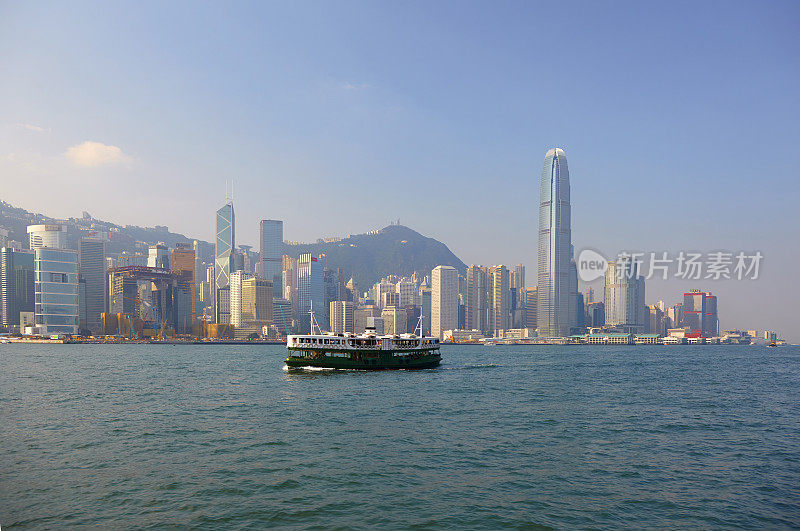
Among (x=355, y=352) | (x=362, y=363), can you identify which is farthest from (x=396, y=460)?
(x=362, y=363)

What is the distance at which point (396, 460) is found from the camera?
32562mm

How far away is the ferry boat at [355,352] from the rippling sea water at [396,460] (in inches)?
984

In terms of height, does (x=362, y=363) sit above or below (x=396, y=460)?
below

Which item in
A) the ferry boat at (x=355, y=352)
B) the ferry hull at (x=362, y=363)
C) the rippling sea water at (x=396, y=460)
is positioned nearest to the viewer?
the rippling sea water at (x=396, y=460)

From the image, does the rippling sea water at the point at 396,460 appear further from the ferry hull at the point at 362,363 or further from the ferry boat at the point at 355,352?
the ferry boat at the point at 355,352

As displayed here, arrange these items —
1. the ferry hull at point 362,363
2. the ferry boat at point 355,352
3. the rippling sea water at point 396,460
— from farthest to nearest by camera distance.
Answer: the ferry boat at point 355,352 < the ferry hull at point 362,363 < the rippling sea water at point 396,460

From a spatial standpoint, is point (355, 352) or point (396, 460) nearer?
point (396, 460)

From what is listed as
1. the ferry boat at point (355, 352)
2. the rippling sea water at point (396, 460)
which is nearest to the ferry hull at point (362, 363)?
the ferry boat at point (355, 352)

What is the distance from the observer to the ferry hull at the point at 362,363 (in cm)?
8875

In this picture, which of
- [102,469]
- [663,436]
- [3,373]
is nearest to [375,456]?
[102,469]

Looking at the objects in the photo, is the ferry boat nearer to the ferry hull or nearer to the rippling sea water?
the ferry hull

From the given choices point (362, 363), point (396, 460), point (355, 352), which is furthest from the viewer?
point (362, 363)

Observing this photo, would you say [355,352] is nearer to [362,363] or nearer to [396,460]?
[362,363]

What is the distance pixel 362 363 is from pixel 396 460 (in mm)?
59961
